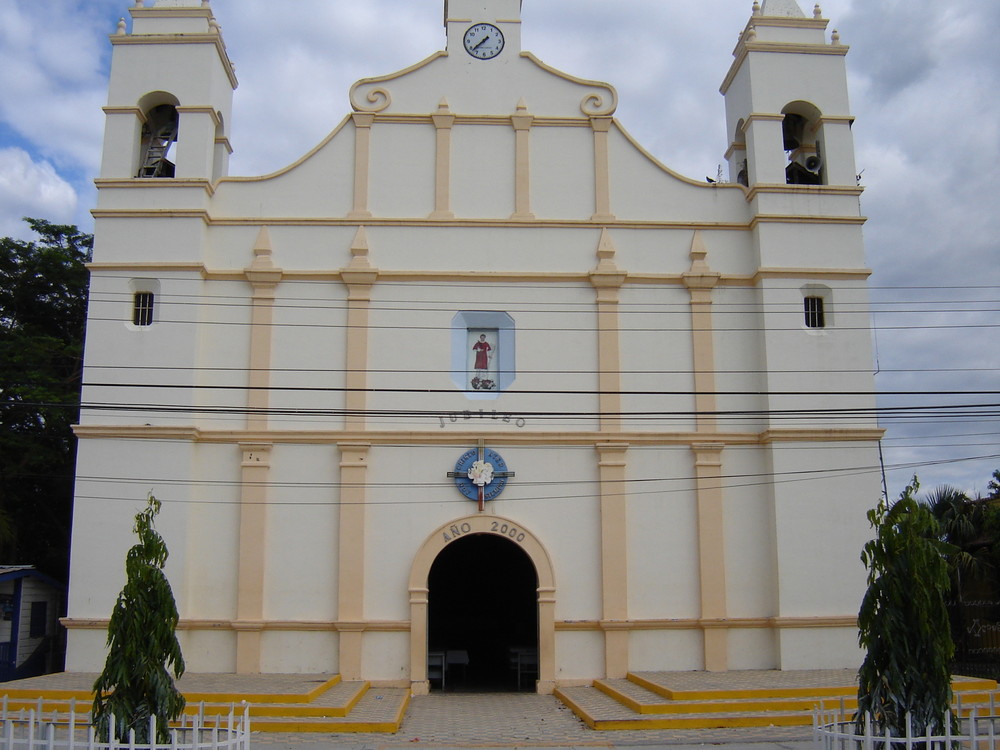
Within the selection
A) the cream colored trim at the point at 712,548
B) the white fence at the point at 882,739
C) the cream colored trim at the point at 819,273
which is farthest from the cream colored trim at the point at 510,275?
the white fence at the point at 882,739

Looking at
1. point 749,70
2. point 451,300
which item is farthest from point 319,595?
point 749,70

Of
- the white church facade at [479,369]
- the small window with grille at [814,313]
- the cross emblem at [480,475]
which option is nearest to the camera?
the white church facade at [479,369]

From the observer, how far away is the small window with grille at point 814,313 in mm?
18688

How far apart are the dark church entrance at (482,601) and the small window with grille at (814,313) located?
27.8 feet

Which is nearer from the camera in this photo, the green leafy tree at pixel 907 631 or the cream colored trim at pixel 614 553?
the green leafy tree at pixel 907 631

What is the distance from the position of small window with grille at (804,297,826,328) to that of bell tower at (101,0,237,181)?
1173 cm

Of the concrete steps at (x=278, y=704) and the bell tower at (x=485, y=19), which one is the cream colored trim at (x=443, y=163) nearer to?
the bell tower at (x=485, y=19)

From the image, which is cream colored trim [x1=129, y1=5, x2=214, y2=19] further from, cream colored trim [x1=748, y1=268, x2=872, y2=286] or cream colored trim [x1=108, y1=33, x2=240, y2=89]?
cream colored trim [x1=748, y1=268, x2=872, y2=286]

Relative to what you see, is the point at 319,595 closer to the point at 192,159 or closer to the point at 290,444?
the point at 290,444

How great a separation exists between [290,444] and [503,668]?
830 cm

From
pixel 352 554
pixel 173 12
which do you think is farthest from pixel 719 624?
pixel 173 12

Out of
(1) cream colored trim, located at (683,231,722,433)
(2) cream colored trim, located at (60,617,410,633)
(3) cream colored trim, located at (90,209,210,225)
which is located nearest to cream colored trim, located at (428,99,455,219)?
(3) cream colored trim, located at (90,209,210,225)

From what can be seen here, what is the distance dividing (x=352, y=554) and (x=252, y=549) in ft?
5.79

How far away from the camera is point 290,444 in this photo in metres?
17.8
